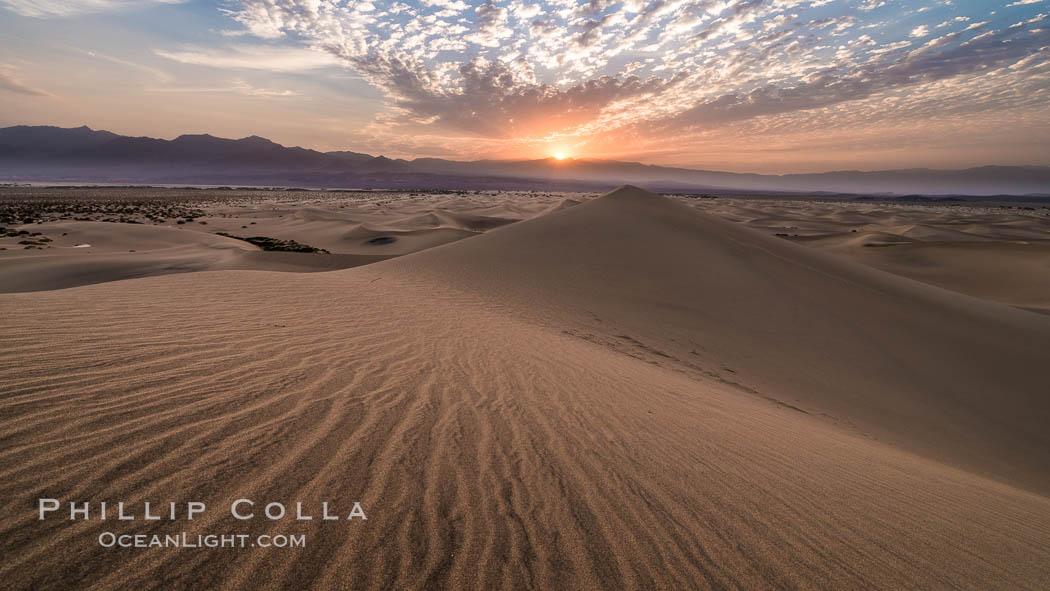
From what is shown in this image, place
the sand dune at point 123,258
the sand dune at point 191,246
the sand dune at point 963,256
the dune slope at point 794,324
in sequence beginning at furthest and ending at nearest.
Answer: the sand dune at point 963,256
the sand dune at point 191,246
the sand dune at point 123,258
the dune slope at point 794,324

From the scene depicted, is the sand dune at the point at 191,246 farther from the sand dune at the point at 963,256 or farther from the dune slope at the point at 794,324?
the sand dune at the point at 963,256

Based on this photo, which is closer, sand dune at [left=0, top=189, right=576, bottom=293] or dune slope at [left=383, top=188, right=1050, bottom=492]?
dune slope at [left=383, top=188, right=1050, bottom=492]

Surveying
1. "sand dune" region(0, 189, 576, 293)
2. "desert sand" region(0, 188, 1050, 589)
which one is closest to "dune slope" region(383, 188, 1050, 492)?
"desert sand" region(0, 188, 1050, 589)

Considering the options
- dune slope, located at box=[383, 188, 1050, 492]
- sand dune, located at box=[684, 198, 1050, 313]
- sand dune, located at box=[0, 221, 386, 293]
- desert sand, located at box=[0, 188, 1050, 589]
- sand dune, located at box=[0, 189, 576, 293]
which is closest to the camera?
desert sand, located at box=[0, 188, 1050, 589]

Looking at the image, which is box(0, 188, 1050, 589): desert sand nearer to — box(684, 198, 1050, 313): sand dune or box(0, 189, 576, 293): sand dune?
box(0, 189, 576, 293): sand dune

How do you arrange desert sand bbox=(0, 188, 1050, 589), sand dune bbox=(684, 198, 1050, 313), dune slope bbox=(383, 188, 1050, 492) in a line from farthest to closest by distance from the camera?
1. sand dune bbox=(684, 198, 1050, 313)
2. dune slope bbox=(383, 188, 1050, 492)
3. desert sand bbox=(0, 188, 1050, 589)

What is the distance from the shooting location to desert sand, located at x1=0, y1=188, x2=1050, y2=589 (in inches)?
94.7

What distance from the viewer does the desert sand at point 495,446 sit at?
2.40 metres

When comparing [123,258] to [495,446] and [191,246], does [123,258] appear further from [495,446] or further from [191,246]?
[495,446]

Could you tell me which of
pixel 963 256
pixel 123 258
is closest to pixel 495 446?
pixel 123 258

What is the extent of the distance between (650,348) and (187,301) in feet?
27.9

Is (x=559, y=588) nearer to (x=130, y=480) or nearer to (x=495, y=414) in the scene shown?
(x=495, y=414)

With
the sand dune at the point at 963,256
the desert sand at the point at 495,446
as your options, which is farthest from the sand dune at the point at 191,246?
the sand dune at the point at 963,256

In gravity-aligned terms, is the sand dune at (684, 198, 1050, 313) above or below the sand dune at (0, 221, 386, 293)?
above
